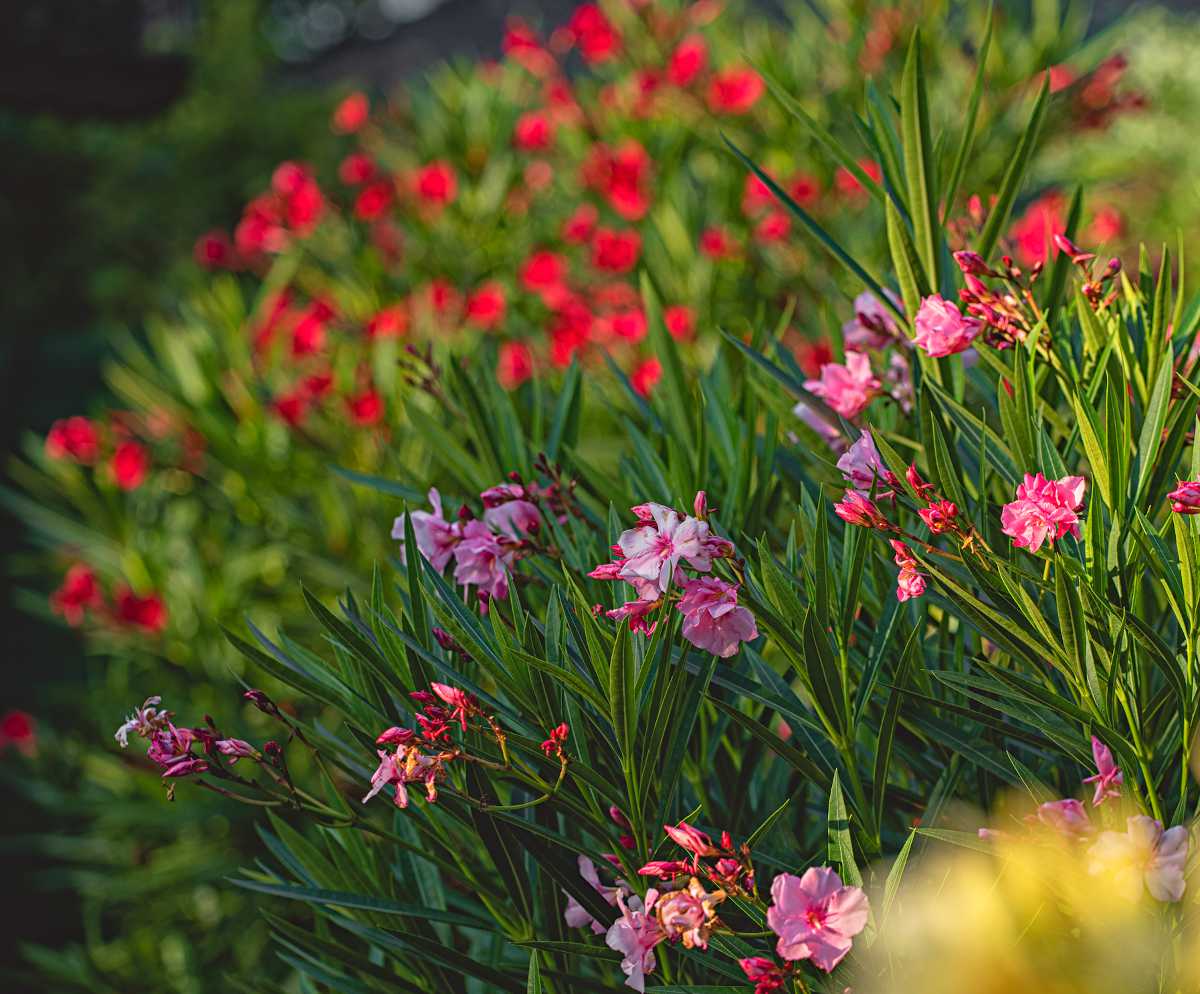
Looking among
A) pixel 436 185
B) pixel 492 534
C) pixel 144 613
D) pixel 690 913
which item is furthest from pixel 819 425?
pixel 436 185

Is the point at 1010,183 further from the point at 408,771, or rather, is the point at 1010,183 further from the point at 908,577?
the point at 408,771

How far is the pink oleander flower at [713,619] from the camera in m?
0.84

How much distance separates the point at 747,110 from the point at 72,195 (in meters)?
6.53

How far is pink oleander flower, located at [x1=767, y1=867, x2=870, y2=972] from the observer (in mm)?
755

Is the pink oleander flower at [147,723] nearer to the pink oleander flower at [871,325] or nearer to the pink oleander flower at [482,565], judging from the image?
the pink oleander flower at [482,565]

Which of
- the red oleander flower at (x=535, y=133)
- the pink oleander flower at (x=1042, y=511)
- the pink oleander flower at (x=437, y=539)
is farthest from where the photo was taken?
the red oleander flower at (x=535, y=133)

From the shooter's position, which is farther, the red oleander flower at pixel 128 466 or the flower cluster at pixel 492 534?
the red oleander flower at pixel 128 466

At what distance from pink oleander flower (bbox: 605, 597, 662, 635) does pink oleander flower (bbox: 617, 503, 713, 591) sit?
0.7 inches

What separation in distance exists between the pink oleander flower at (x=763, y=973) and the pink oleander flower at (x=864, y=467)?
34cm

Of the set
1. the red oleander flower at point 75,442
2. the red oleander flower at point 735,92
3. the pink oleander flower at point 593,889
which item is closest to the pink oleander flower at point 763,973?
the pink oleander flower at point 593,889

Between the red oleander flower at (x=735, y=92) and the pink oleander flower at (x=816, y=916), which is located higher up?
the red oleander flower at (x=735, y=92)

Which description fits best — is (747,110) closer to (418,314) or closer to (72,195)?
(418,314)

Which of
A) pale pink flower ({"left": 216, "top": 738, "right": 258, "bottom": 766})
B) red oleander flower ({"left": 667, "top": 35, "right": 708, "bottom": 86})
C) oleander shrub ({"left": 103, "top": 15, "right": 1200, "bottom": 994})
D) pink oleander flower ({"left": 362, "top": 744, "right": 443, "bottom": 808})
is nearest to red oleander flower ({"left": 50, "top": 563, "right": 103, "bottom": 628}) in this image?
→ oleander shrub ({"left": 103, "top": 15, "right": 1200, "bottom": 994})

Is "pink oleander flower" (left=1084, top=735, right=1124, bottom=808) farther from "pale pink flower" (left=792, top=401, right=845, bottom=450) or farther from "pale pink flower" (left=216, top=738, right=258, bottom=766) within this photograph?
"pale pink flower" (left=216, top=738, right=258, bottom=766)
